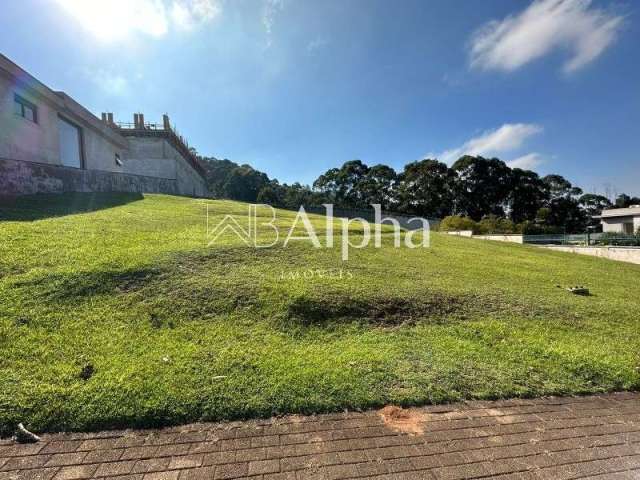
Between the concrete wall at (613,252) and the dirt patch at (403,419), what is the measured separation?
16603mm

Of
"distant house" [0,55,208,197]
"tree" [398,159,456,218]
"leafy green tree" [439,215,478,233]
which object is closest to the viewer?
"distant house" [0,55,208,197]

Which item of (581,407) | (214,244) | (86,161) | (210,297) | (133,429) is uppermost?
(86,161)

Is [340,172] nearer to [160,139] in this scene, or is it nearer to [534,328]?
[160,139]

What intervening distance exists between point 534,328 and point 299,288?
328cm

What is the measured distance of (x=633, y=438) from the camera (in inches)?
97.0

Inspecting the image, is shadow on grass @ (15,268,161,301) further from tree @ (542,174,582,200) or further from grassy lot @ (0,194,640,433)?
tree @ (542,174,582,200)

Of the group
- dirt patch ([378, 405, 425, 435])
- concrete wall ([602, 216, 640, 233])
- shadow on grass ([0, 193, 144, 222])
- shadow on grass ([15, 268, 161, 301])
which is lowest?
dirt patch ([378, 405, 425, 435])

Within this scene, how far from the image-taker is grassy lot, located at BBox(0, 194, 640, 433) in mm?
2605

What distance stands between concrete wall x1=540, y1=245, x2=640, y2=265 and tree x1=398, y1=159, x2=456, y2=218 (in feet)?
81.8

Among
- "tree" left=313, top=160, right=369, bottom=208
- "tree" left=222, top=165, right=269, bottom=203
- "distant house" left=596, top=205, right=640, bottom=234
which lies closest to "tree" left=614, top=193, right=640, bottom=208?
"distant house" left=596, top=205, right=640, bottom=234

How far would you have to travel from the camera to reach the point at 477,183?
42219mm

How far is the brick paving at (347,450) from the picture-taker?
1953mm

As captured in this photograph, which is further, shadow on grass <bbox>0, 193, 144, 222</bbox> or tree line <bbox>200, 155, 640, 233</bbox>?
tree line <bbox>200, 155, 640, 233</bbox>

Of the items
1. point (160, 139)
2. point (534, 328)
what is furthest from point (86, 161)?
point (534, 328)
